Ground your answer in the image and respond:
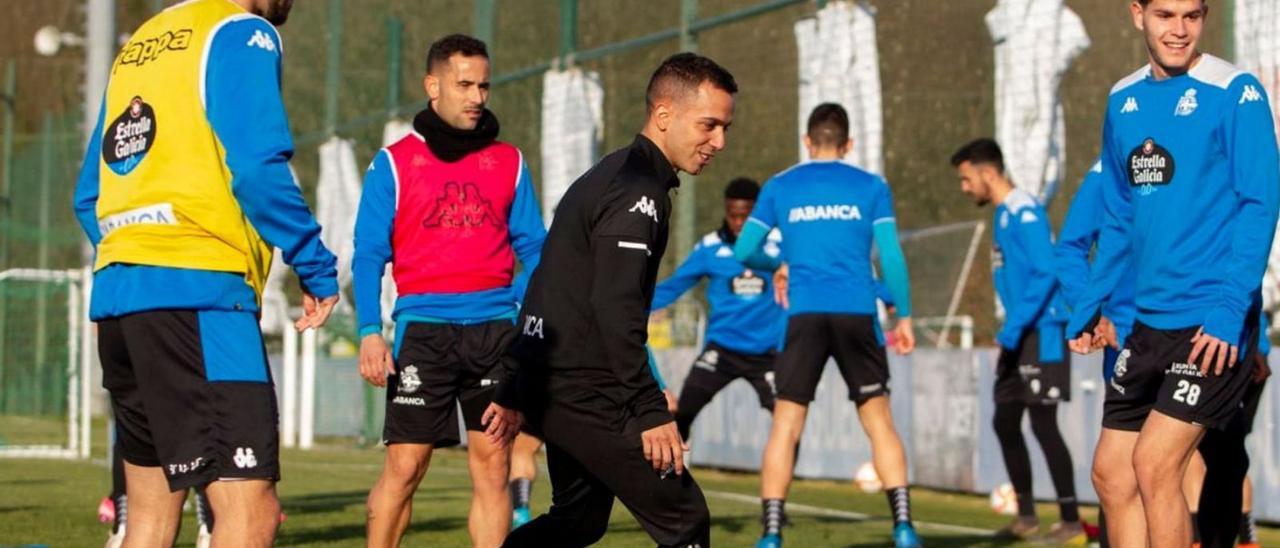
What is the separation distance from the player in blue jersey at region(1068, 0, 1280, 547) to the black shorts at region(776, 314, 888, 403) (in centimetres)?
335

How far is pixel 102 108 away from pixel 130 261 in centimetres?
55

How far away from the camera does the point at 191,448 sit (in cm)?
544

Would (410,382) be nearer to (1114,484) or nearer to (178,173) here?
(178,173)

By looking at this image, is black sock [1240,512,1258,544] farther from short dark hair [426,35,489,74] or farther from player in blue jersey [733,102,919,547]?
short dark hair [426,35,489,74]

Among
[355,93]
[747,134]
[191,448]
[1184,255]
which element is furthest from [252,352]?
[747,134]

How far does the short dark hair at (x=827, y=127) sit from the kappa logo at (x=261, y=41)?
5.24m

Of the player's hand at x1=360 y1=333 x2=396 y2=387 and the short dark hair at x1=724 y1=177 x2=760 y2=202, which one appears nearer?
the player's hand at x1=360 y1=333 x2=396 y2=387

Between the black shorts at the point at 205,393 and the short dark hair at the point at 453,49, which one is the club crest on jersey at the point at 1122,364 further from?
the black shorts at the point at 205,393

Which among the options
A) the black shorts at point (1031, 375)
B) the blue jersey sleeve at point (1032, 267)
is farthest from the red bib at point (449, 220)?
the black shorts at point (1031, 375)

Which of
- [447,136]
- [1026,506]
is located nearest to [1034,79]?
[1026,506]

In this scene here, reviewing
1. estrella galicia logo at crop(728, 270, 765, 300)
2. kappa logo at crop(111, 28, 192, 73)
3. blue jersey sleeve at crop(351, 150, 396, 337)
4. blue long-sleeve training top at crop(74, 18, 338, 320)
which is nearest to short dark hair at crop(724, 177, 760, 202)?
estrella galicia logo at crop(728, 270, 765, 300)

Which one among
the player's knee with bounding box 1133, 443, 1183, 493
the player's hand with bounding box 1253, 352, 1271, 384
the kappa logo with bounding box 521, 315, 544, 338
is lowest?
the player's knee with bounding box 1133, 443, 1183, 493

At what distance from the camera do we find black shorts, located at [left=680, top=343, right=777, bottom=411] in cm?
1342

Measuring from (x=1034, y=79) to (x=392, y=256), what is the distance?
334 inches
